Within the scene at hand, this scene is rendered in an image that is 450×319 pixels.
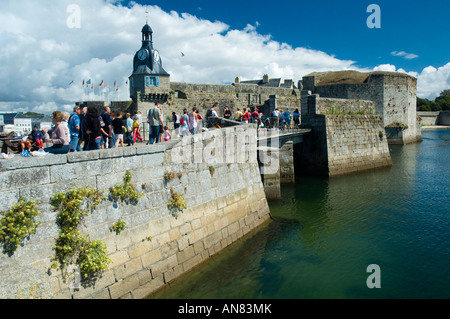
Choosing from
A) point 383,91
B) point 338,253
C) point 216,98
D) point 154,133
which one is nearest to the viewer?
point 338,253

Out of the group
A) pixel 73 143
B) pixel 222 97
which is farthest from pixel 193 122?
pixel 222 97

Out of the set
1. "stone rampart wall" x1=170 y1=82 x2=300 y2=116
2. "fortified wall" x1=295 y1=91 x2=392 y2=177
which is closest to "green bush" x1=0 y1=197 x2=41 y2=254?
"fortified wall" x1=295 y1=91 x2=392 y2=177

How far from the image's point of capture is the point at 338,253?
10.1m

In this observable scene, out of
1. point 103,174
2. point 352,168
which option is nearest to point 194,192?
point 103,174

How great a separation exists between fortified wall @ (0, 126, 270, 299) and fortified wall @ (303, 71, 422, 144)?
33.6 meters

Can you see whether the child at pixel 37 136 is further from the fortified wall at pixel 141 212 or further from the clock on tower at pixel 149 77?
the clock on tower at pixel 149 77

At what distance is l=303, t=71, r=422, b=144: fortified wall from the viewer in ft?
135

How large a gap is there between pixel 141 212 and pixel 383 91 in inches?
1647

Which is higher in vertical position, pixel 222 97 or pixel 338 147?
pixel 222 97

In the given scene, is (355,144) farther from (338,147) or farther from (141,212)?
(141,212)

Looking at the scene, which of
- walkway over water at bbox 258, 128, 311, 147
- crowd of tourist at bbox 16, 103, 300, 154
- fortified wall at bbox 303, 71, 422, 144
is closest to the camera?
crowd of tourist at bbox 16, 103, 300, 154

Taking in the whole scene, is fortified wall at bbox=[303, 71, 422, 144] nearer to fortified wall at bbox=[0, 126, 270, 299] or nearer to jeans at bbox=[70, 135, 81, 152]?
fortified wall at bbox=[0, 126, 270, 299]

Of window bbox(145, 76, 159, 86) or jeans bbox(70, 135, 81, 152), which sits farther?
window bbox(145, 76, 159, 86)
